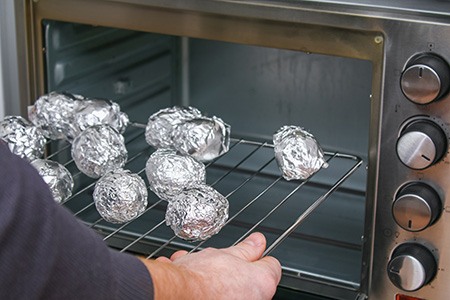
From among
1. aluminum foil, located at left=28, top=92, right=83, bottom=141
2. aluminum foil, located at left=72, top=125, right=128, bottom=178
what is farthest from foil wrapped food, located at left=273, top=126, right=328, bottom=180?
aluminum foil, located at left=28, top=92, right=83, bottom=141

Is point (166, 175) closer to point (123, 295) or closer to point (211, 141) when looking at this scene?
point (211, 141)

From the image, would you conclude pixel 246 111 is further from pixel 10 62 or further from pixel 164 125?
pixel 10 62

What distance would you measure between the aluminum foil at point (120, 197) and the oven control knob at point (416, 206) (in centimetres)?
35

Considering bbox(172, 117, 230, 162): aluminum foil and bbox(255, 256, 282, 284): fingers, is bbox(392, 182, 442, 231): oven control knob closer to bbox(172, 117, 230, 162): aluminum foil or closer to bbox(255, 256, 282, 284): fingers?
bbox(255, 256, 282, 284): fingers

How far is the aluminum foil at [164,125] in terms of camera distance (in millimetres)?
1393

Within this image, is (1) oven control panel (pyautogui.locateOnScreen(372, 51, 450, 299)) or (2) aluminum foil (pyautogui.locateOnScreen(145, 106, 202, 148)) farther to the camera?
(2) aluminum foil (pyautogui.locateOnScreen(145, 106, 202, 148))

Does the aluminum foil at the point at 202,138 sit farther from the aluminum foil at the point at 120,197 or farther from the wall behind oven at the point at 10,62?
the wall behind oven at the point at 10,62

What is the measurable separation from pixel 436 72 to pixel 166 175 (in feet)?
1.34

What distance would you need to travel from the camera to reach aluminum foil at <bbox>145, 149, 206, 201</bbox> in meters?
1.26

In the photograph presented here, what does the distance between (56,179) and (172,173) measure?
16 cm

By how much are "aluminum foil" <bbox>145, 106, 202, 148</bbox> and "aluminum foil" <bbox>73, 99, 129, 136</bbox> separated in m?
0.07

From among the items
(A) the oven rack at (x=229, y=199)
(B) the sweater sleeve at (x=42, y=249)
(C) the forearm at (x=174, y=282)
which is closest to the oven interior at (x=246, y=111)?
(A) the oven rack at (x=229, y=199)

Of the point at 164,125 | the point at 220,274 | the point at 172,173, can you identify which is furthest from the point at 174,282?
the point at 164,125

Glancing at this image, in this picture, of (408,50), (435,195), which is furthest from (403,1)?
(435,195)
